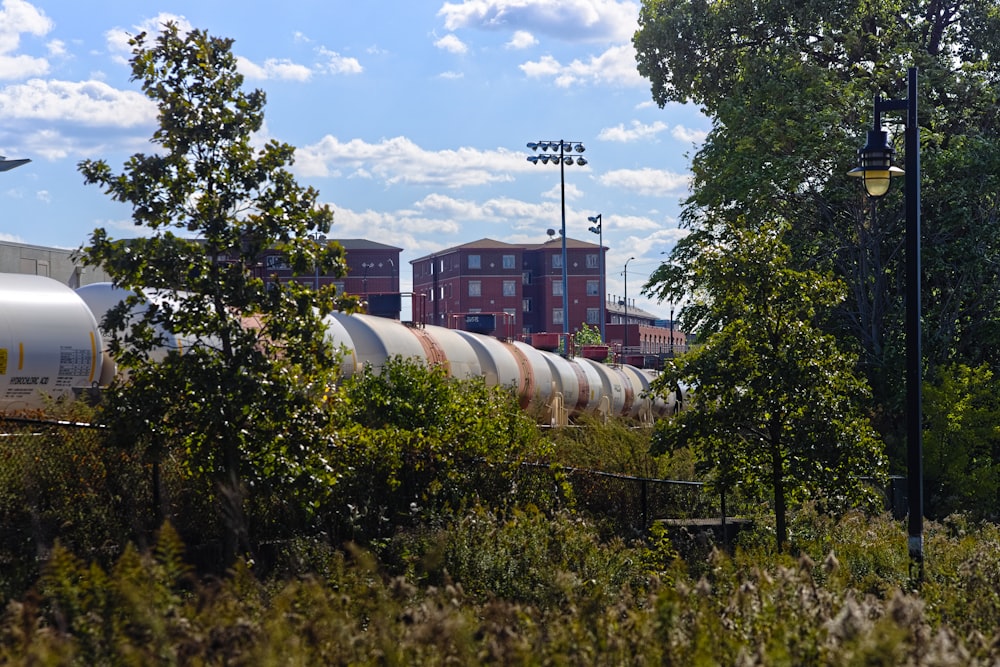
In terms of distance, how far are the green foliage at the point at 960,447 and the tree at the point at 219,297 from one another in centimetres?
1596

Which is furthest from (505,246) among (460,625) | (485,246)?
(460,625)

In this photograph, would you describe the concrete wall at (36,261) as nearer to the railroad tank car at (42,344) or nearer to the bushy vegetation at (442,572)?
the railroad tank car at (42,344)

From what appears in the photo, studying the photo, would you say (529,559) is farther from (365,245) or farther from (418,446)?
(365,245)

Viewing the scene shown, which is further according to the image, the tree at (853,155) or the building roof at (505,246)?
the building roof at (505,246)

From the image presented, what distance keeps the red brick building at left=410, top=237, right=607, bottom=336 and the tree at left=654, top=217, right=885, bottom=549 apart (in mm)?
116732

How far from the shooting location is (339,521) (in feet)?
41.4

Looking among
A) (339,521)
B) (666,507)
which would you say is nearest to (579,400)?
(666,507)

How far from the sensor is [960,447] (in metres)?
23.2

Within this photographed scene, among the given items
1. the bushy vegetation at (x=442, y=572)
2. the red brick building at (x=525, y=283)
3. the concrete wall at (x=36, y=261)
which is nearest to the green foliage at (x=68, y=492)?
the bushy vegetation at (x=442, y=572)

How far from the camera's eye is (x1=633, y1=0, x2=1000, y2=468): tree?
27.1m

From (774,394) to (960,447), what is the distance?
10.4 metres

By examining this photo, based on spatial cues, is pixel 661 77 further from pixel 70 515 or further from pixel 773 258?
pixel 70 515

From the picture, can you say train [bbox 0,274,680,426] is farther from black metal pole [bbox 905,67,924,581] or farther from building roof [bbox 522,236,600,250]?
building roof [bbox 522,236,600,250]

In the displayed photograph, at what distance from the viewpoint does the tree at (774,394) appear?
14.5 m
